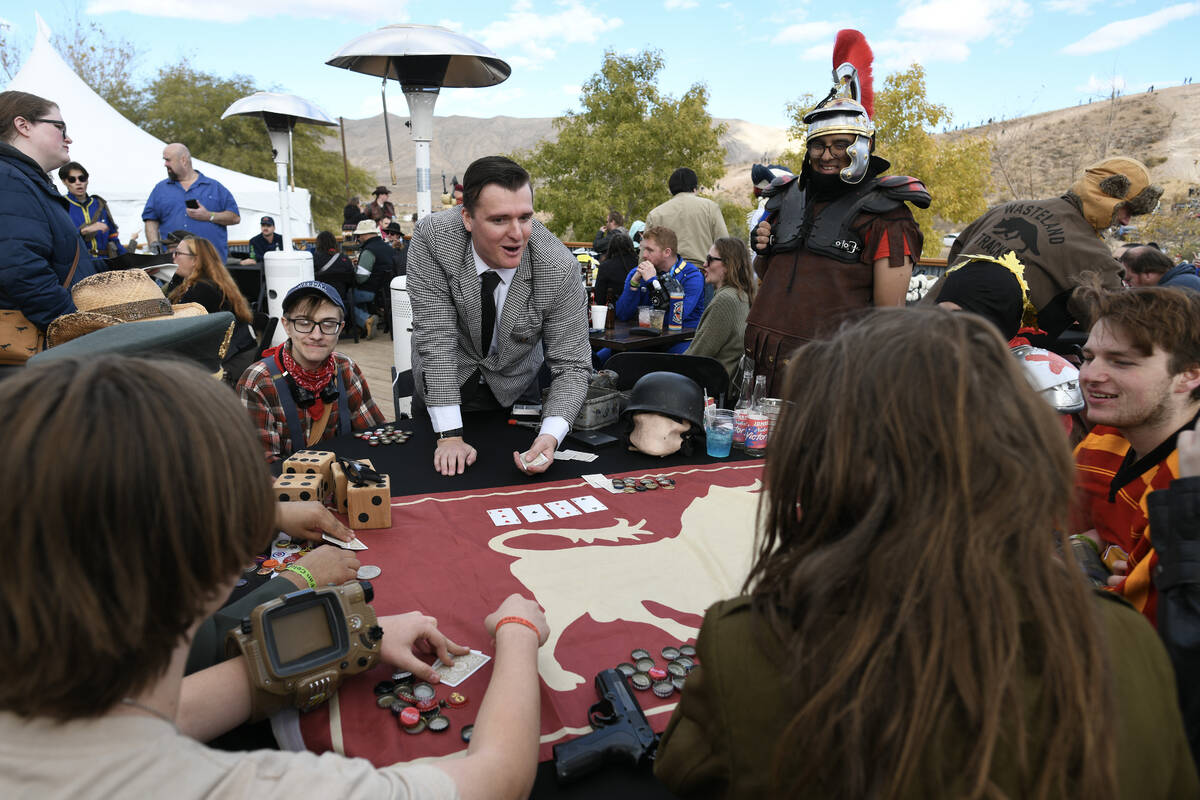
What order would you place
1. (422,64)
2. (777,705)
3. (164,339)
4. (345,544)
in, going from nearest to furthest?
1. (777,705)
2. (164,339)
3. (345,544)
4. (422,64)

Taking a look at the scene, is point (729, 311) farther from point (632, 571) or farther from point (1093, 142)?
point (1093, 142)

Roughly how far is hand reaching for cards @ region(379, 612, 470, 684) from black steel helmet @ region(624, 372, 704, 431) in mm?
1437

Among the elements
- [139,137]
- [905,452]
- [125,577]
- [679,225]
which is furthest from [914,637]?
[139,137]

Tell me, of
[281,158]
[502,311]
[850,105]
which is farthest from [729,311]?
[281,158]

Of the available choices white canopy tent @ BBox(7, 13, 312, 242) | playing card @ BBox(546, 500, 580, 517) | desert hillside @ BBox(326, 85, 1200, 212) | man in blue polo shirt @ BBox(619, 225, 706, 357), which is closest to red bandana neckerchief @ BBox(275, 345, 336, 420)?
playing card @ BBox(546, 500, 580, 517)

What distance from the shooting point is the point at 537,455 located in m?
2.48

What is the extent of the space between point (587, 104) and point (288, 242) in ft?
49.5

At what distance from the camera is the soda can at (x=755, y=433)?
286 centimetres

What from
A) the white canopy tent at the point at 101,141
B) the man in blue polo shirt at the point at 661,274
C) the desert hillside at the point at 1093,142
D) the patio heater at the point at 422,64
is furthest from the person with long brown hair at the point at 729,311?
the desert hillside at the point at 1093,142

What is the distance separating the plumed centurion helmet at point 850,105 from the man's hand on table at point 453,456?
6.92 ft

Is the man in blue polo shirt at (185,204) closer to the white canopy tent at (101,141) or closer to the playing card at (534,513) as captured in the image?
the playing card at (534,513)

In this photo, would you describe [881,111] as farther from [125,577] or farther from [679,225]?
[125,577]

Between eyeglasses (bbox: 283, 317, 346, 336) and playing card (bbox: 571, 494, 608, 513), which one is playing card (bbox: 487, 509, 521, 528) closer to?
playing card (bbox: 571, 494, 608, 513)

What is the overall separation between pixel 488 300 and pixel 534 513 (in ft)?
3.47
